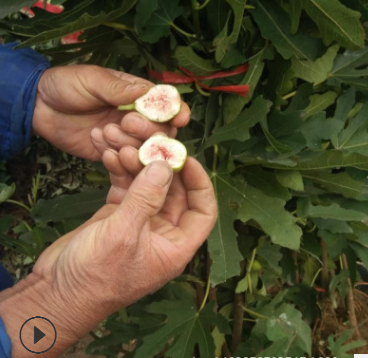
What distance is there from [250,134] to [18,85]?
512mm

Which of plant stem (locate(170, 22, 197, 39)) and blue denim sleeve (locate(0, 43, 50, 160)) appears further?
blue denim sleeve (locate(0, 43, 50, 160))

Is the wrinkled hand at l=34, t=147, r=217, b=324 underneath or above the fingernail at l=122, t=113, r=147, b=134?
underneath

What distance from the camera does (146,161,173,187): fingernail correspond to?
2.27 feet

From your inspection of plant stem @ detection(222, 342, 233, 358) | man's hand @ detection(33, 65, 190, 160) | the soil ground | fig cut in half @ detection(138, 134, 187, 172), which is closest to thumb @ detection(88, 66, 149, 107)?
man's hand @ detection(33, 65, 190, 160)

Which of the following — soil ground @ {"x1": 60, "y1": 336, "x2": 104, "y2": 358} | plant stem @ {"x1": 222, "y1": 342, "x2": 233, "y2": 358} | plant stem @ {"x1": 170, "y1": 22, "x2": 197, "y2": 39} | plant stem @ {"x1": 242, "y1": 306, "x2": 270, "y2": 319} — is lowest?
soil ground @ {"x1": 60, "y1": 336, "x2": 104, "y2": 358}

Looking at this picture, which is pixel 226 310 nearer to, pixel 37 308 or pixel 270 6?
pixel 37 308

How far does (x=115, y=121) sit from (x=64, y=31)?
285 millimetres

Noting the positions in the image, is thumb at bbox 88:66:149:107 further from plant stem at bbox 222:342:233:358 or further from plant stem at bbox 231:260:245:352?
plant stem at bbox 222:342:233:358

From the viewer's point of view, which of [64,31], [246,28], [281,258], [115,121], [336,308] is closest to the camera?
[64,31]

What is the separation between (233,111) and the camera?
851 mm

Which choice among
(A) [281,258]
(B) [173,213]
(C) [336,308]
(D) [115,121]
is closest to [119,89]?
(D) [115,121]

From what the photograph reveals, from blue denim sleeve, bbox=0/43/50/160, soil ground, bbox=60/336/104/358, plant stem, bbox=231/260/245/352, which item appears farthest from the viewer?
soil ground, bbox=60/336/104/358

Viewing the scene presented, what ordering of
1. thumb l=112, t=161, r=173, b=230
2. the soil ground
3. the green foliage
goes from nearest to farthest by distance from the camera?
thumb l=112, t=161, r=173, b=230
the green foliage
the soil ground

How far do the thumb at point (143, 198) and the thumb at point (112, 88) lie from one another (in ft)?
0.66
